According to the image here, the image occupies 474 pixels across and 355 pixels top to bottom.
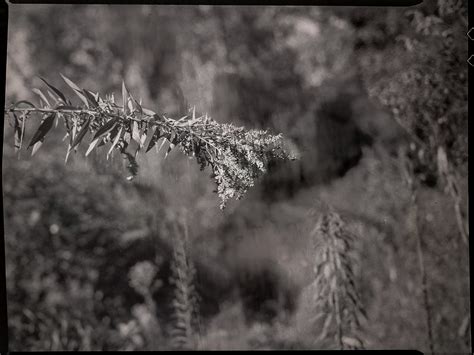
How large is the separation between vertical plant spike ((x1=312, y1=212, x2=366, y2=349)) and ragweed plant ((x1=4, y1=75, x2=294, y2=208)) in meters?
0.36

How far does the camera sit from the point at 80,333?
1883 millimetres

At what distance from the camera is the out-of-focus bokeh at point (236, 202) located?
187 cm

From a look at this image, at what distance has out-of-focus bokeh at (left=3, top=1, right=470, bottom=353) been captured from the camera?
1866mm

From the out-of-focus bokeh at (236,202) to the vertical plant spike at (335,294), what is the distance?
0.03 meters

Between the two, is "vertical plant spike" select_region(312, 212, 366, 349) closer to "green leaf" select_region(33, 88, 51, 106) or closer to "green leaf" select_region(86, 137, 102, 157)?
"green leaf" select_region(86, 137, 102, 157)

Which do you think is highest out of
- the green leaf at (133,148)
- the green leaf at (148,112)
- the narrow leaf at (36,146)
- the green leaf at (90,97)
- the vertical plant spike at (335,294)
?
the green leaf at (90,97)

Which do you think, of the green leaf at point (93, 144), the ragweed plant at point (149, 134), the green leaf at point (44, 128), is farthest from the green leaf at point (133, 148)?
the green leaf at point (44, 128)

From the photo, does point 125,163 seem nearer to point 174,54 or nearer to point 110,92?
point 110,92

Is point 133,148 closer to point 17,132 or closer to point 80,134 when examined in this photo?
point 80,134

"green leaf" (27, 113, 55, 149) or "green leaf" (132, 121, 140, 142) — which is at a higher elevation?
"green leaf" (27, 113, 55, 149)

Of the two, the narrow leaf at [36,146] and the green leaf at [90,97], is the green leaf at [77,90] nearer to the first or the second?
the green leaf at [90,97]

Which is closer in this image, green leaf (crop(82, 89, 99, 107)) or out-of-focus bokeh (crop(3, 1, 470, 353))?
green leaf (crop(82, 89, 99, 107))

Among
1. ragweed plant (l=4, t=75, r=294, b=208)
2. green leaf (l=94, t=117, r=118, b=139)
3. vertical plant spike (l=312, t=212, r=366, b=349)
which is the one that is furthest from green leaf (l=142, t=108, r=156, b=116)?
vertical plant spike (l=312, t=212, r=366, b=349)

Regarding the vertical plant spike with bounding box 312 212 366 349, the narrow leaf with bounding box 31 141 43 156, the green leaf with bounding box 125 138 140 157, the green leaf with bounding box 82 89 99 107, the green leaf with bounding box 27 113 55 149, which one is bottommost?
the vertical plant spike with bounding box 312 212 366 349
